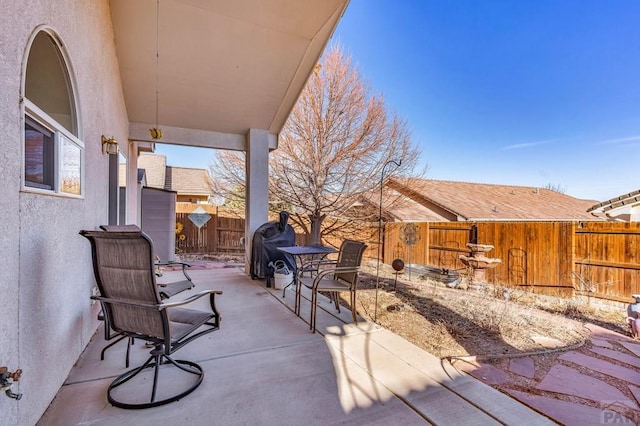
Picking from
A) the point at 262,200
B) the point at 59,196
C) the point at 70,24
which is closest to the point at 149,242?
the point at 59,196

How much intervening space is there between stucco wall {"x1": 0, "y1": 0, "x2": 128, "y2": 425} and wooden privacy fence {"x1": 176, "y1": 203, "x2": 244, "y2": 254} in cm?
800

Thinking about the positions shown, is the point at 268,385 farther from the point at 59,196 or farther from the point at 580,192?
the point at 580,192

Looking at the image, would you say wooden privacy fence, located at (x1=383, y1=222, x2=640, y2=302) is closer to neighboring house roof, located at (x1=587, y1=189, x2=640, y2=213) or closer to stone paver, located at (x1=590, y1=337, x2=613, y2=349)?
neighboring house roof, located at (x1=587, y1=189, x2=640, y2=213)

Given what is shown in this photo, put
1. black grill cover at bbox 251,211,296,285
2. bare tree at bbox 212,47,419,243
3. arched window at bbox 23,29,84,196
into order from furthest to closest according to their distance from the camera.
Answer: bare tree at bbox 212,47,419,243 → black grill cover at bbox 251,211,296,285 → arched window at bbox 23,29,84,196

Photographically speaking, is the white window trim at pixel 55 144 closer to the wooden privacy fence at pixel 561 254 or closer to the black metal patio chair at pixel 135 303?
the black metal patio chair at pixel 135 303

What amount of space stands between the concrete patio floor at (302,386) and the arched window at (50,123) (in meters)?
1.50

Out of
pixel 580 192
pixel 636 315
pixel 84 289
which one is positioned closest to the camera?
pixel 84 289

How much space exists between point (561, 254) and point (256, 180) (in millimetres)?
6648

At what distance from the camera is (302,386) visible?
2.29 meters

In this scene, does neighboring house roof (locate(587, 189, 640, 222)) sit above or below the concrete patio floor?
above

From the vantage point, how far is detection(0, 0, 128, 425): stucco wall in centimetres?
147

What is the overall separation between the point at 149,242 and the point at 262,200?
4436mm

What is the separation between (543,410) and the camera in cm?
203

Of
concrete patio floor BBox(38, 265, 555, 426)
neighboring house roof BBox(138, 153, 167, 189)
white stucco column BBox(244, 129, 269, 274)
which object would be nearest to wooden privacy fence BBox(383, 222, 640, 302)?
white stucco column BBox(244, 129, 269, 274)
